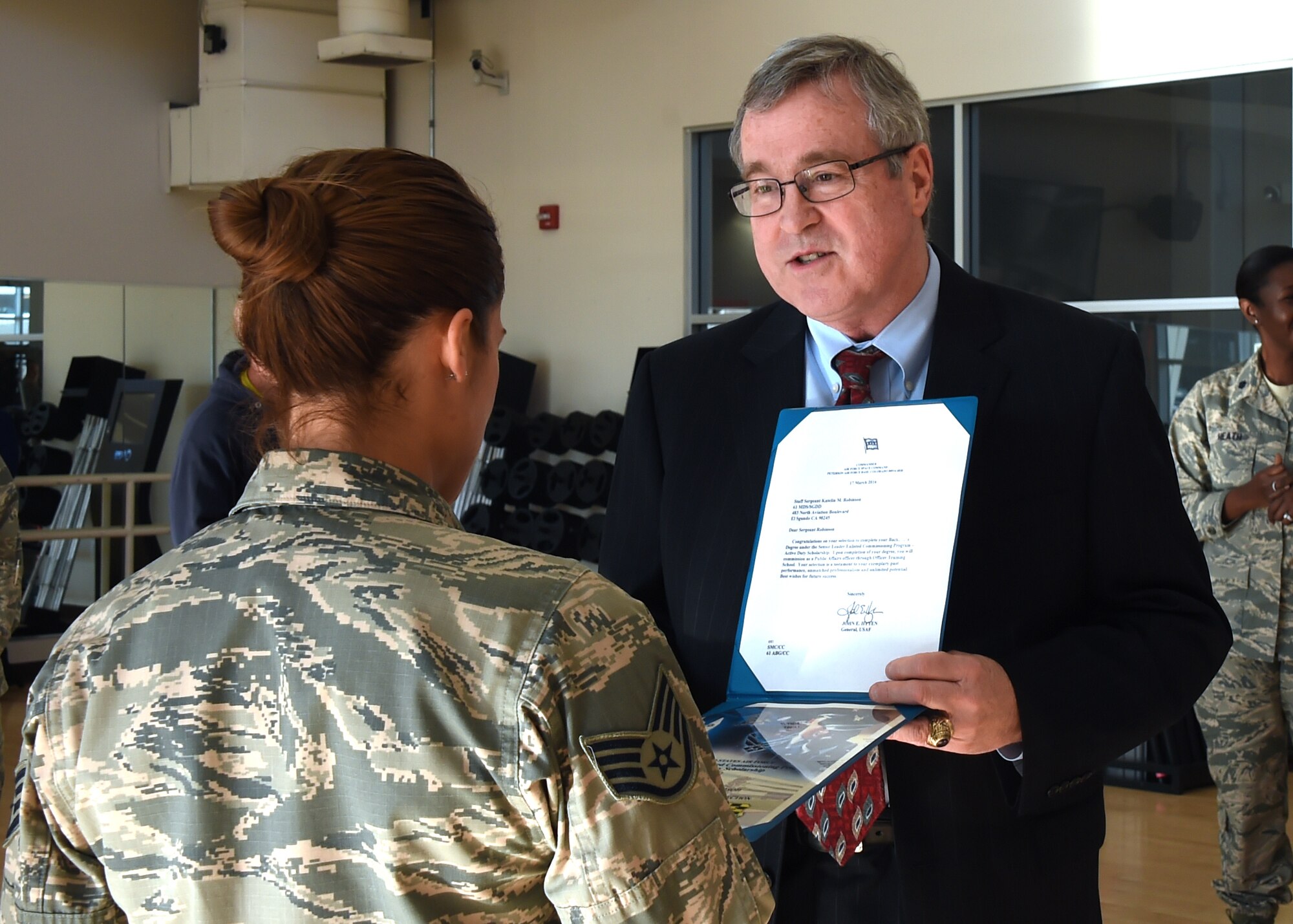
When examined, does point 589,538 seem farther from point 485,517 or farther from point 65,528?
point 65,528

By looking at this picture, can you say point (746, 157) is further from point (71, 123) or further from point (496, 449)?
point (71, 123)

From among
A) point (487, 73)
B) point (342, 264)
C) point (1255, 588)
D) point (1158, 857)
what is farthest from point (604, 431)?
point (342, 264)

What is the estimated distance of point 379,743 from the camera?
0.97 metres

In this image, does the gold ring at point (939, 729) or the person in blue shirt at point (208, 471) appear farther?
the person in blue shirt at point (208, 471)

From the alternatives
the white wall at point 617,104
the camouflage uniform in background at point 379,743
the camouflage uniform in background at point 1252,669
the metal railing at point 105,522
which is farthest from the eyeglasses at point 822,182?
the metal railing at point 105,522

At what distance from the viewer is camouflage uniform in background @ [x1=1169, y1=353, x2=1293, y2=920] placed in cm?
392

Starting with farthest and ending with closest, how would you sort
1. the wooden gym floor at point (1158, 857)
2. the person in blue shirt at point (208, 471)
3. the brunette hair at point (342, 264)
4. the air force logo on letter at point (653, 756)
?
the wooden gym floor at point (1158, 857), the person in blue shirt at point (208, 471), the brunette hair at point (342, 264), the air force logo on letter at point (653, 756)

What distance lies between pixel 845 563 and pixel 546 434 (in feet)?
21.0

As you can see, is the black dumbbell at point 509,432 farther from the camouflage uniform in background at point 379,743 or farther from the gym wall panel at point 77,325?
the camouflage uniform in background at point 379,743

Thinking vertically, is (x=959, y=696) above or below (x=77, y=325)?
below

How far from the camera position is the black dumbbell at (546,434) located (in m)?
7.75

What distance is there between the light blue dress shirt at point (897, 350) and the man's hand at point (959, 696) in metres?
0.43

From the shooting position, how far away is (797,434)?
1.50 meters

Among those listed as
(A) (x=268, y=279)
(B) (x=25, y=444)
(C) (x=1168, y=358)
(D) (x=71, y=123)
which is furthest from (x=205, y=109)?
(A) (x=268, y=279)
